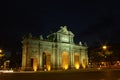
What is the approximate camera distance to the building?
188 feet

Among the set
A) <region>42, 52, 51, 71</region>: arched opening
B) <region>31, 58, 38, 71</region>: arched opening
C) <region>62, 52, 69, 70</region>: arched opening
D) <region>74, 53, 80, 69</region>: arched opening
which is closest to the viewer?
<region>31, 58, 38, 71</region>: arched opening

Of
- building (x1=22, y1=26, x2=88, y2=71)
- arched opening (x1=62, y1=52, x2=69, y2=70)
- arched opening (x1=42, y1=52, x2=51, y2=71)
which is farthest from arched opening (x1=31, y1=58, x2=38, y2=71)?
arched opening (x1=62, y1=52, x2=69, y2=70)

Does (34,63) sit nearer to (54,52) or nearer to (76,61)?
(54,52)

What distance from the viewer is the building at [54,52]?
57.4 metres

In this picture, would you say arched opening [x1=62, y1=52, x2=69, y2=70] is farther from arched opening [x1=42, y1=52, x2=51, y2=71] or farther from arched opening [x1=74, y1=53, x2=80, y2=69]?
arched opening [x1=42, y1=52, x2=51, y2=71]

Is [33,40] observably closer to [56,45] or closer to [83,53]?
[56,45]

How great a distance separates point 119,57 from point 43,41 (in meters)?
43.9

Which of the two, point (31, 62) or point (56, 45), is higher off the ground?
point (56, 45)

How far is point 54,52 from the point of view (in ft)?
212

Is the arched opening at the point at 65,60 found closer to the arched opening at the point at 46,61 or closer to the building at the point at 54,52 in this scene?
the building at the point at 54,52

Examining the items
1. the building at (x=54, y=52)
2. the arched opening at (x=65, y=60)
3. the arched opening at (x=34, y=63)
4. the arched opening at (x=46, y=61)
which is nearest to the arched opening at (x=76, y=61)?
the building at (x=54, y=52)

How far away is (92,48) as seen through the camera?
105688 millimetres

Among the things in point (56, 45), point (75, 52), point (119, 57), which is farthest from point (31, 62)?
point (119, 57)

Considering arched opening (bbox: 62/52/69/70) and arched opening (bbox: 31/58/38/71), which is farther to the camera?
arched opening (bbox: 62/52/69/70)
